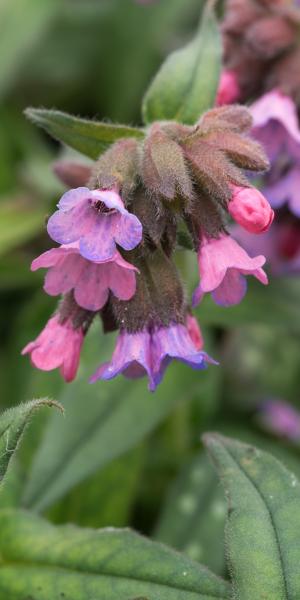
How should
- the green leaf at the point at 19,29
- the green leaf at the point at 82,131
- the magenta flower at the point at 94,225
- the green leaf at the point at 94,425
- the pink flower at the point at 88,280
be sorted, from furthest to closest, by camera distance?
the green leaf at the point at 19,29 → the green leaf at the point at 94,425 → the green leaf at the point at 82,131 → the pink flower at the point at 88,280 → the magenta flower at the point at 94,225

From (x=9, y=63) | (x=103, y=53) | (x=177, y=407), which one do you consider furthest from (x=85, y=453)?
(x=103, y=53)

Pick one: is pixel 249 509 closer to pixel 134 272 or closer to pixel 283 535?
pixel 283 535

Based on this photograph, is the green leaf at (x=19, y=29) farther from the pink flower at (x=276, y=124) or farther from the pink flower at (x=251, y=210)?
the pink flower at (x=251, y=210)

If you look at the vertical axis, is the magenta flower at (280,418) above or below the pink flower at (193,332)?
below

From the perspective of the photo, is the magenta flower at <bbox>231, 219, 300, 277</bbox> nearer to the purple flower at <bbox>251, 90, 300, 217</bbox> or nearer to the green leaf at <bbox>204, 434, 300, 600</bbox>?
the purple flower at <bbox>251, 90, 300, 217</bbox>

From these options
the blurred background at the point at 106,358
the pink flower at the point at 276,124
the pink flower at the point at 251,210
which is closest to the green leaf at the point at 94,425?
the blurred background at the point at 106,358

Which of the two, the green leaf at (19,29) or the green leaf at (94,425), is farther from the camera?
the green leaf at (19,29)

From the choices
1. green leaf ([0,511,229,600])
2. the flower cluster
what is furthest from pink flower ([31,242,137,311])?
green leaf ([0,511,229,600])
